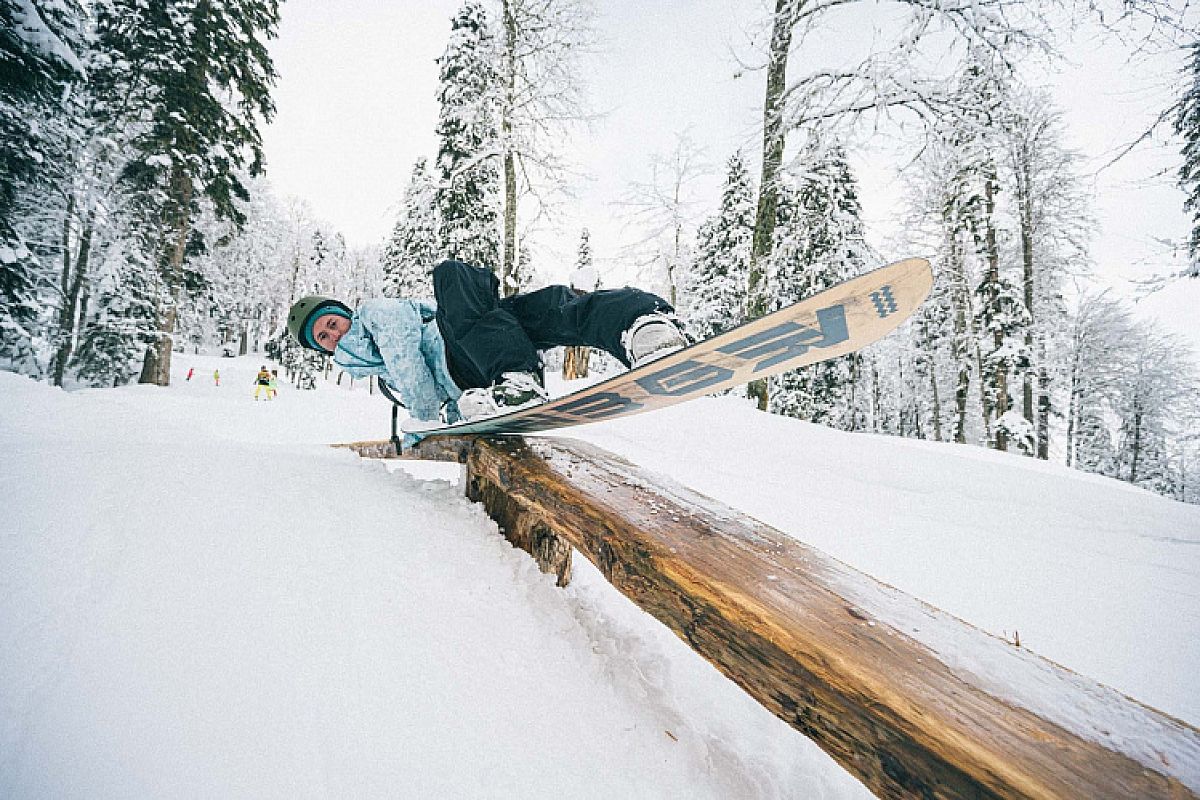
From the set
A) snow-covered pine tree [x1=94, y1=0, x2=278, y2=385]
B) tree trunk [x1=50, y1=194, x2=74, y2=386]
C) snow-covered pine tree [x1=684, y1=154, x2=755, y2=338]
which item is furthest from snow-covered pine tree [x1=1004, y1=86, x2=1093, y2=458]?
tree trunk [x1=50, y1=194, x2=74, y2=386]

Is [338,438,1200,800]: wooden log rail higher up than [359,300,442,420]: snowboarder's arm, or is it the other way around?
[359,300,442,420]: snowboarder's arm

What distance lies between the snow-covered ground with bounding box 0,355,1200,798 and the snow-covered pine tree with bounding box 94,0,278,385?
37.3 feet

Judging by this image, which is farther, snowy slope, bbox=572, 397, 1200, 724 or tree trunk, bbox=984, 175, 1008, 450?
tree trunk, bbox=984, 175, 1008, 450

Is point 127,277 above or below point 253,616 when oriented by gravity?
above

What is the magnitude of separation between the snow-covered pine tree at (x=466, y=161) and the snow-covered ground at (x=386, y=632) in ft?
26.2

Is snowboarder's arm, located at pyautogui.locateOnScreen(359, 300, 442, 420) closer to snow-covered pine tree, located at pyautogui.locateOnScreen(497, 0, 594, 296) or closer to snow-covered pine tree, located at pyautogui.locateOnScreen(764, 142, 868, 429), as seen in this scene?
snow-covered pine tree, located at pyautogui.locateOnScreen(764, 142, 868, 429)

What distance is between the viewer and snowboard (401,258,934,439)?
61.9 inches

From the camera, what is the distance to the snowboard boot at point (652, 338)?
2064mm

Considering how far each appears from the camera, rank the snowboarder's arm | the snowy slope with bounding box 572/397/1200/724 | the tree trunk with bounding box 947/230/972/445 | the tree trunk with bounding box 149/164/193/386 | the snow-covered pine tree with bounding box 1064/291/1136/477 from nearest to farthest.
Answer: the snowy slope with bounding box 572/397/1200/724 < the snowboarder's arm < the tree trunk with bounding box 149/164/193/386 < the tree trunk with bounding box 947/230/972/445 < the snow-covered pine tree with bounding box 1064/291/1136/477

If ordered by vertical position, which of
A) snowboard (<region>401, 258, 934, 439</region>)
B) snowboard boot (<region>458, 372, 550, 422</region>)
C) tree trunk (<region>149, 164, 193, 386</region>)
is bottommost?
snowboard boot (<region>458, 372, 550, 422</region>)

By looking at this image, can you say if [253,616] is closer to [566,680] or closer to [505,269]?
[566,680]

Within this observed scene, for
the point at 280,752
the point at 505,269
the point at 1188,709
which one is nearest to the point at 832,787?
the point at 280,752

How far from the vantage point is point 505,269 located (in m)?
9.55

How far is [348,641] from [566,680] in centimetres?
66
